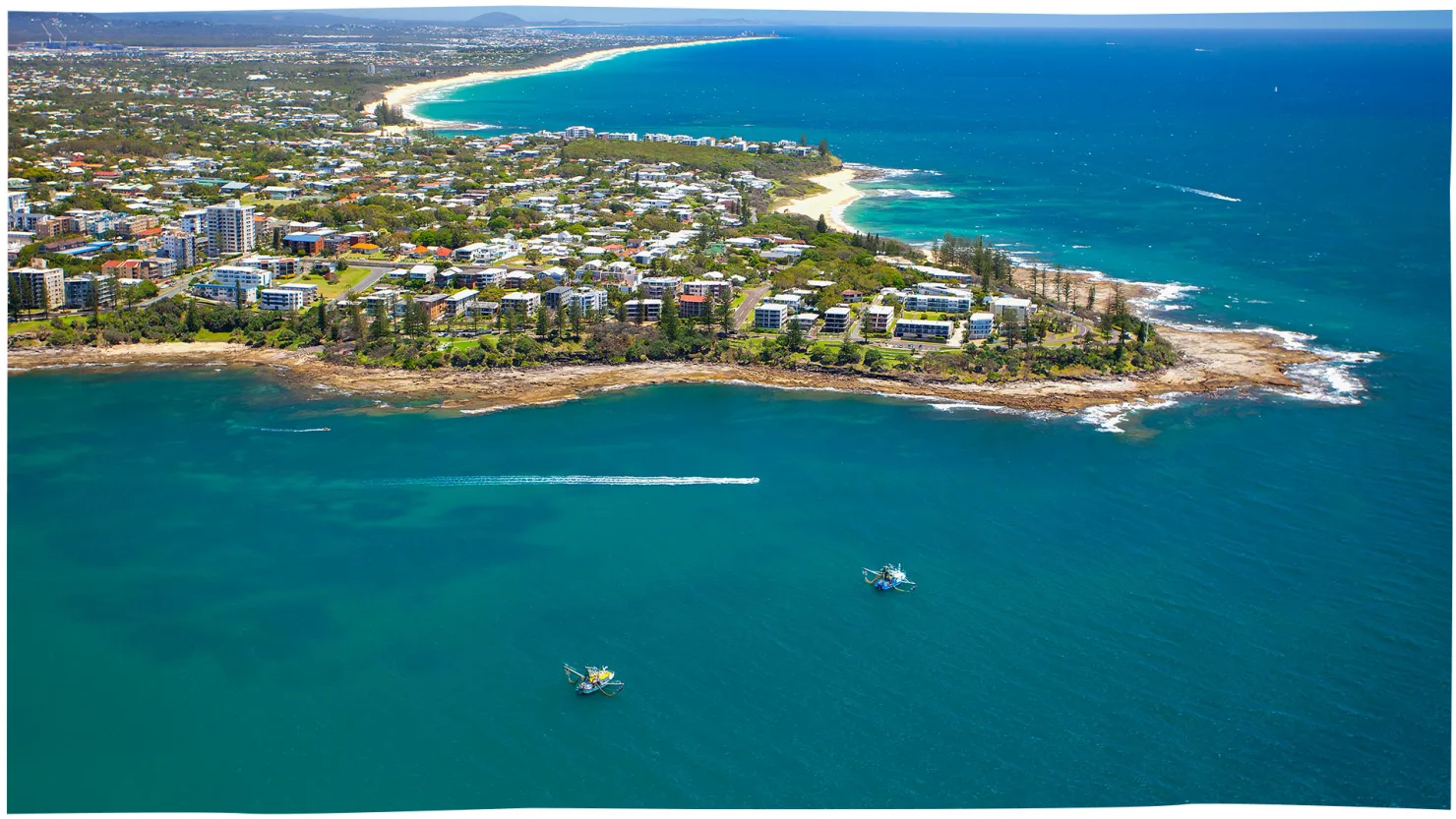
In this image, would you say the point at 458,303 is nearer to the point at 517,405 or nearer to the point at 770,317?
the point at 517,405

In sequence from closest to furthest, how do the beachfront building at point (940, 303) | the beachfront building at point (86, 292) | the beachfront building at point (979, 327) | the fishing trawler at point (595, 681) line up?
the fishing trawler at point (595, 681) < the beachfront building at point (979, 327) < the beachfront building at point (86, 292) < the beachfront building at point (940, 303)

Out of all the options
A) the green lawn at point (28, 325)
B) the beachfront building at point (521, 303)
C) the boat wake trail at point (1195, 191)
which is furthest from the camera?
the boat wake trail at point (1195, 191)

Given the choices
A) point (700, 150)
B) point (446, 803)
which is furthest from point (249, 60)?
point (446, 803)

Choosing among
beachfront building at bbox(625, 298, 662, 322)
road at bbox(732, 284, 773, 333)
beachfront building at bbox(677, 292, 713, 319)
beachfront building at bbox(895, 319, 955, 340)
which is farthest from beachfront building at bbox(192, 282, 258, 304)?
beachfront building at bbox(895, 319, 955, 340)

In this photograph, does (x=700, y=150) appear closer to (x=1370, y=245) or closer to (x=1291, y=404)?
(x=1370, y=245)

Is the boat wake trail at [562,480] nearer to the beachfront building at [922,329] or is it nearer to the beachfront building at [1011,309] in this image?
the beachfront building at [922,329]

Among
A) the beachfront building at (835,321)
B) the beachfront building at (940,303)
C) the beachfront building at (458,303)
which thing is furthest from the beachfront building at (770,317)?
the beachfront building at (458,303)
